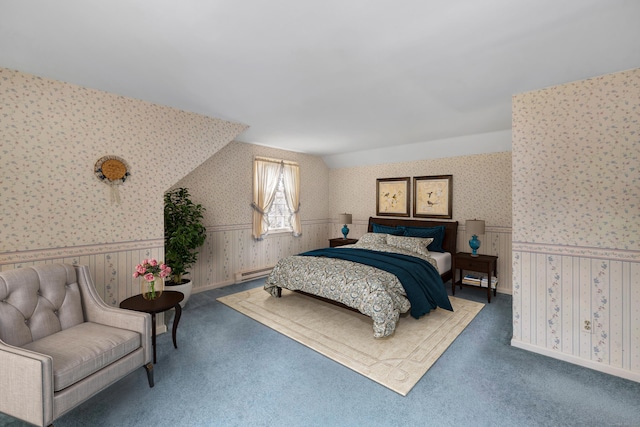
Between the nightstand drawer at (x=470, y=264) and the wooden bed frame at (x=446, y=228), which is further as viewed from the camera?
the wooden bed frame at (x=446, y=228)

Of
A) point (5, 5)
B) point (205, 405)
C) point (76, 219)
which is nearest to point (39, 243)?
point (76, 219)

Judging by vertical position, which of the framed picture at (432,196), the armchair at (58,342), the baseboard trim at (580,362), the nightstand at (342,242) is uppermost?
the framed picture at (432,196)

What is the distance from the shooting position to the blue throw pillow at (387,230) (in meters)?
5.34

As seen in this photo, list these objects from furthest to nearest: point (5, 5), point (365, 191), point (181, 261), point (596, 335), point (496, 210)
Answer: point (365, 191) → point (496, 210) → point (181, 261) → point (596, 335) → point (5, 5)

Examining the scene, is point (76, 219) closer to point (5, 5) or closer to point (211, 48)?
point (5, 5)

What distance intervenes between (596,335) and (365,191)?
172 inches

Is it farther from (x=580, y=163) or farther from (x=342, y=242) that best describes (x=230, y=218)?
(x=580, y=163)

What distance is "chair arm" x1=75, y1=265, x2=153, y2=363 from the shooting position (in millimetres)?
2250

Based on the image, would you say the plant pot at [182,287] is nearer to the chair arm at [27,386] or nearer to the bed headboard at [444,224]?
the chair arm at [27,386]

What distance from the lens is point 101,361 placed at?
1.95 m

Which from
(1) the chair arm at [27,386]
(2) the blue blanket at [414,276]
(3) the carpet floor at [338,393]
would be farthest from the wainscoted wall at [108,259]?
(2) the blue blanket at [414,276]

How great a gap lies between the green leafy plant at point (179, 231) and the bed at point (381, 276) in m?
1.24

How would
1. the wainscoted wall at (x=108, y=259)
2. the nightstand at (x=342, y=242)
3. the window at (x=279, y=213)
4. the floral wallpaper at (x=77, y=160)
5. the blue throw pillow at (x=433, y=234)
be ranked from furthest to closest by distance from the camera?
the nightstand at (x=342, y=242), the window at (x=279, y=213), the blue throw pillow at (x=433, y=234), the wainscoted wall at (x=108, y=259), the floral wallpaper at (x=77, y=160)

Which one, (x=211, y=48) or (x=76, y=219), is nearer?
(x=211, y=48)
